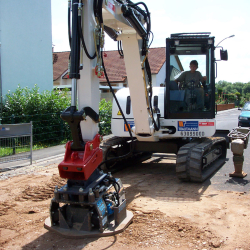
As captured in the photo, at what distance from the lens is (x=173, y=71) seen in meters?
7.20

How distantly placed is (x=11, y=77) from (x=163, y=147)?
928 cm

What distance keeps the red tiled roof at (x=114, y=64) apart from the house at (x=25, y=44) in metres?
8.23

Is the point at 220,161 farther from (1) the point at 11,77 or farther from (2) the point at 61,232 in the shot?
(1) the point at 11,77

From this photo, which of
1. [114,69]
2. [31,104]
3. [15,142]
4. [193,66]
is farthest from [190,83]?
[114,69]

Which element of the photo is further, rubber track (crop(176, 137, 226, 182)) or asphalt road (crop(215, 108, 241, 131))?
asphalt road (crop(215, 108, 241, 131))

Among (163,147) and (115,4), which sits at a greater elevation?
(115,4)

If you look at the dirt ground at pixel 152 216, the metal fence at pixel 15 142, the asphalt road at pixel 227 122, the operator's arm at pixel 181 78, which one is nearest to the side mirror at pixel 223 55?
the operator's arm at pixel 181 78

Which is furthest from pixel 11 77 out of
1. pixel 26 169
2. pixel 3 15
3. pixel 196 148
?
pixel 196 148

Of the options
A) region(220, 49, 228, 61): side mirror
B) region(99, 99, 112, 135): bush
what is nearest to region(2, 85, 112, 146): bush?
region(99, 99, 112, 135): bush

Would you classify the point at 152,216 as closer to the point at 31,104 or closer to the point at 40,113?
the point at 40,113

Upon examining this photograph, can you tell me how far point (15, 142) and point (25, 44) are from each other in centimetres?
769

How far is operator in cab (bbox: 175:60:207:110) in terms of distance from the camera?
7.08 m

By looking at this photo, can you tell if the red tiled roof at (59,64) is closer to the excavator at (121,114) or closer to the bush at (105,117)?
the bush at (105,117)

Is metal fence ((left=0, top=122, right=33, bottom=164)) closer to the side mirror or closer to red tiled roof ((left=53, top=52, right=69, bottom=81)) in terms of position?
the side mirror
